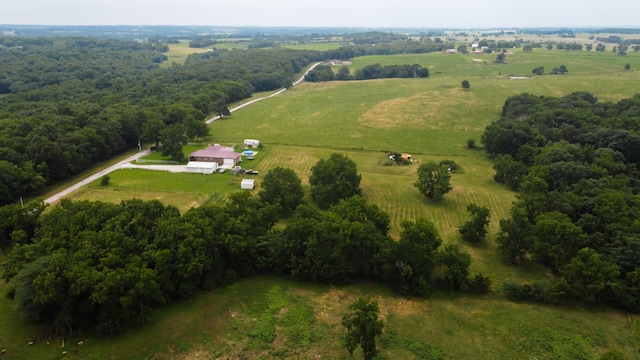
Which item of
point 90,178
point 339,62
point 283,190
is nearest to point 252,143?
point 90,178

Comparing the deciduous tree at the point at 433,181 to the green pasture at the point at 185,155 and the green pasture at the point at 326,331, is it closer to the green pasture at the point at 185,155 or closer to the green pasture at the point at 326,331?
the green pasture at the point at 326,331

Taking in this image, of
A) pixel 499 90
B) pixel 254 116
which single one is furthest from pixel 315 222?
pixel 499 90

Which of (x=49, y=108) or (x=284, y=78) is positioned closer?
(x=49, y=108)

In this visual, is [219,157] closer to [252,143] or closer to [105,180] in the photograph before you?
[252,143]

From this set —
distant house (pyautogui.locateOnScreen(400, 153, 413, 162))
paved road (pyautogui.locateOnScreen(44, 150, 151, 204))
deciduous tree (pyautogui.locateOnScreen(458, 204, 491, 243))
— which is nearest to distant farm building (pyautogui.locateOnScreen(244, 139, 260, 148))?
paved road (pyautogui.locateOnScreen(44, 150, 151, 204))

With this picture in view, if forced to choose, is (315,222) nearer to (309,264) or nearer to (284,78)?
(309,264)

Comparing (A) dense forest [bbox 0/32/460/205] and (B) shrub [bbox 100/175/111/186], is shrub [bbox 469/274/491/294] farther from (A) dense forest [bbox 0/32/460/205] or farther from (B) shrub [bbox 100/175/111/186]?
(A) dense forest [bbox 0/32/460/205]
